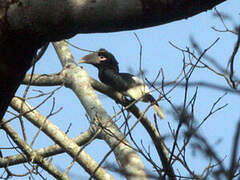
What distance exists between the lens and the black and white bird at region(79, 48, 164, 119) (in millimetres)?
5680

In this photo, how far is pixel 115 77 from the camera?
20.6 ft

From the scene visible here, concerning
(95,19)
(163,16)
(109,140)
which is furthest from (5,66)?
Result: (109,140)

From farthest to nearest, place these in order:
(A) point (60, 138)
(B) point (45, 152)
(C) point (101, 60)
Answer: (C) point (101, 60) → (B) point (45, 152) → (A) point (60, 138)

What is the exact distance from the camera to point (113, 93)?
200 inches

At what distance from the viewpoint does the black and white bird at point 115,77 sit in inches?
224

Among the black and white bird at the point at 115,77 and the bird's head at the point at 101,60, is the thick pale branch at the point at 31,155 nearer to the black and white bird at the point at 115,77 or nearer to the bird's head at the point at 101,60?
the black and white bird at the point at 115,77

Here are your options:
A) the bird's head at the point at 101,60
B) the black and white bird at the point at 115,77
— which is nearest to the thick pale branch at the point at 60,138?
the black and white bird at the point at 115,77

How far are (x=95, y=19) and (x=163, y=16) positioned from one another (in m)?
0.23

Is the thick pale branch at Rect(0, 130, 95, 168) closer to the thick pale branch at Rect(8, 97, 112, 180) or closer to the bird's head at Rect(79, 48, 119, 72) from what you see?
the thick pale branch at Rect(8, 97, 112, 180)

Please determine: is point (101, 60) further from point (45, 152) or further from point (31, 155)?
point (31, 155)

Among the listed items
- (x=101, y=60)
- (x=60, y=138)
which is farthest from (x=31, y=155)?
(x=101, y=60)

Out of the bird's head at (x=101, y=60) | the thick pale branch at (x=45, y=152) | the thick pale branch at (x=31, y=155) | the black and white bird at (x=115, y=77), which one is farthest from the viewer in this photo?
the bird's head at (x=101, y=60)

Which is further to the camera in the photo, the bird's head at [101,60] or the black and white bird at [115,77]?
the bird's head at [101,60]

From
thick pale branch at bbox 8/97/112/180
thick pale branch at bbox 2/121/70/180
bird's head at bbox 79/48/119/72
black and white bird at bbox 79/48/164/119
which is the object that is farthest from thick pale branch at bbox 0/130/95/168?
bird's head at bbox 79/48/119/72
